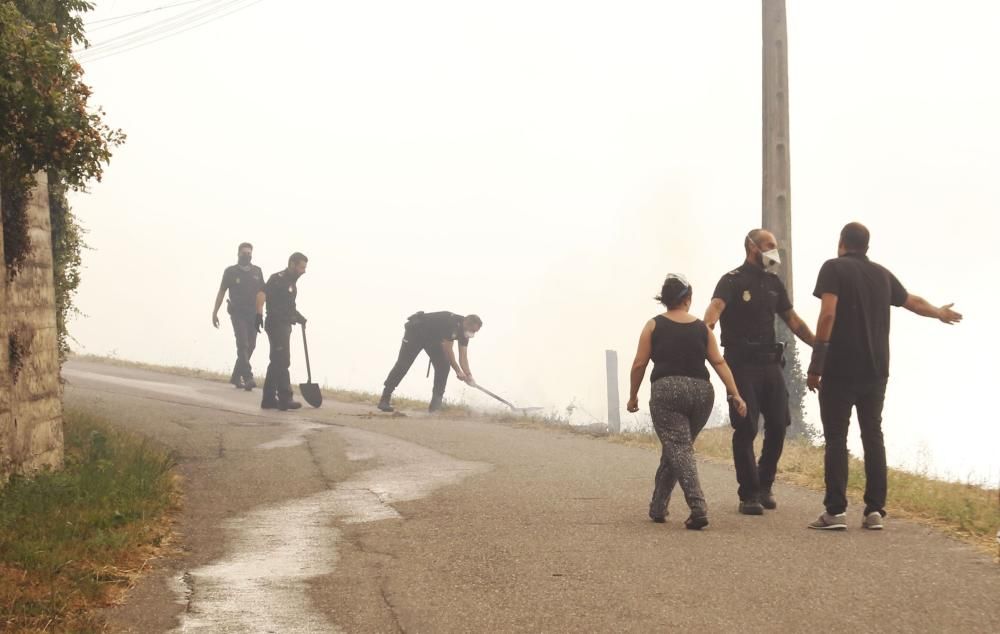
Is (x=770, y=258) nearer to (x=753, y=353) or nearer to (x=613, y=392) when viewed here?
(x=753, y=353)

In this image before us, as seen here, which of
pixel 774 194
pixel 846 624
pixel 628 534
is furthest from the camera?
pixel 774 194

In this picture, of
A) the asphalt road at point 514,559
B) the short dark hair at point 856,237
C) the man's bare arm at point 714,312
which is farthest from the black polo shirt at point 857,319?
the asphalt road at point 514,559

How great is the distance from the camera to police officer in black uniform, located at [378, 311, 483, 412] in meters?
19.2

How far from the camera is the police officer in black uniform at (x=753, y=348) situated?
9.15m

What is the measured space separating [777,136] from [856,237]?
827 cm

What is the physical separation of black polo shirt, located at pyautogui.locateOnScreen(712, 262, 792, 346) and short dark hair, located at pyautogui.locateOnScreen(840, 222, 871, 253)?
646mm

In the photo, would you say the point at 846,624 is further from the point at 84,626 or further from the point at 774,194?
the point at 774,194

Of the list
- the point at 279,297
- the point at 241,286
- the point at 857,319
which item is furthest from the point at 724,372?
the point at 241,286

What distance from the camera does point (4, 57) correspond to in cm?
754

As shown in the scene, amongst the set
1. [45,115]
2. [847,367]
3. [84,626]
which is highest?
[45,115]

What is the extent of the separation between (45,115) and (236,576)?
3.08 m

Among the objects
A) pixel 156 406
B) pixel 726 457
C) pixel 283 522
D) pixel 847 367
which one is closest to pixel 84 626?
pixel 283 522

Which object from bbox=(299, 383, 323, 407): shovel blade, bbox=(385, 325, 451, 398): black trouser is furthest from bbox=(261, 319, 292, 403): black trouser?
bbox=(385, 325, 451, 398): black trouser

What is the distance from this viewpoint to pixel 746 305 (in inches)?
363
